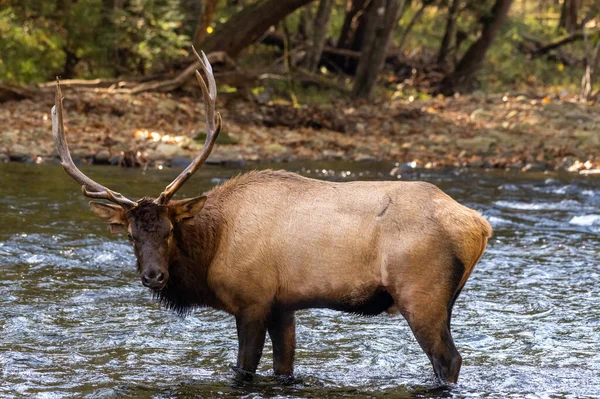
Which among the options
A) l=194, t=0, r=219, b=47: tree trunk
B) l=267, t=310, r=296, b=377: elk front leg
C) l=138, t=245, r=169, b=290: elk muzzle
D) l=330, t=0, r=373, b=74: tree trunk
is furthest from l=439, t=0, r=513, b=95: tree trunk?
l=138, t=245, r=169, b=290: elk muzzle

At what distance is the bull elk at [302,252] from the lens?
18.6 ft

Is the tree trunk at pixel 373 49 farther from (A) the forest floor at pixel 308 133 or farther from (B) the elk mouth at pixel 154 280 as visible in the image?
(B) the elk mouth at pixel 154 280

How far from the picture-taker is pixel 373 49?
2273 centimetres

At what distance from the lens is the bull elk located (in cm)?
568

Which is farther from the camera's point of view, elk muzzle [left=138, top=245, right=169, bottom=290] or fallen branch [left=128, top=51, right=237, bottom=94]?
fallen branch [left=128, top=51, right=237, bottom=94]

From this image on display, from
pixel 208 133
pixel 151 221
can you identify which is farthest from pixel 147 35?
pixel 151 221

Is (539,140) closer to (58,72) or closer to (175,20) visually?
(175,20)

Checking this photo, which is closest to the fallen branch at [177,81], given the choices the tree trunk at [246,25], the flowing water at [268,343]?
the tree trunk at [246,25]

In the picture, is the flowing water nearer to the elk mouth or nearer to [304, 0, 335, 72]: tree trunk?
the elk mouth

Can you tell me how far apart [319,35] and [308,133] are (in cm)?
660

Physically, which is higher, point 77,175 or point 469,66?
point 469,66

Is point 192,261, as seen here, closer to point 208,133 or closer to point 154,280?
point 154,280

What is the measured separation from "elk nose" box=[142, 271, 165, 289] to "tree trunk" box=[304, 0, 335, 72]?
18.9m

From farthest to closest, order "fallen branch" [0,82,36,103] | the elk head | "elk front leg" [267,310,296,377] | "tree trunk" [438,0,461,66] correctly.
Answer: "tree trunk" [438,0,461,66] → "fallen branch" [0,82,36,103] → "elk front leg" [267,310,296,377] → the elk head
